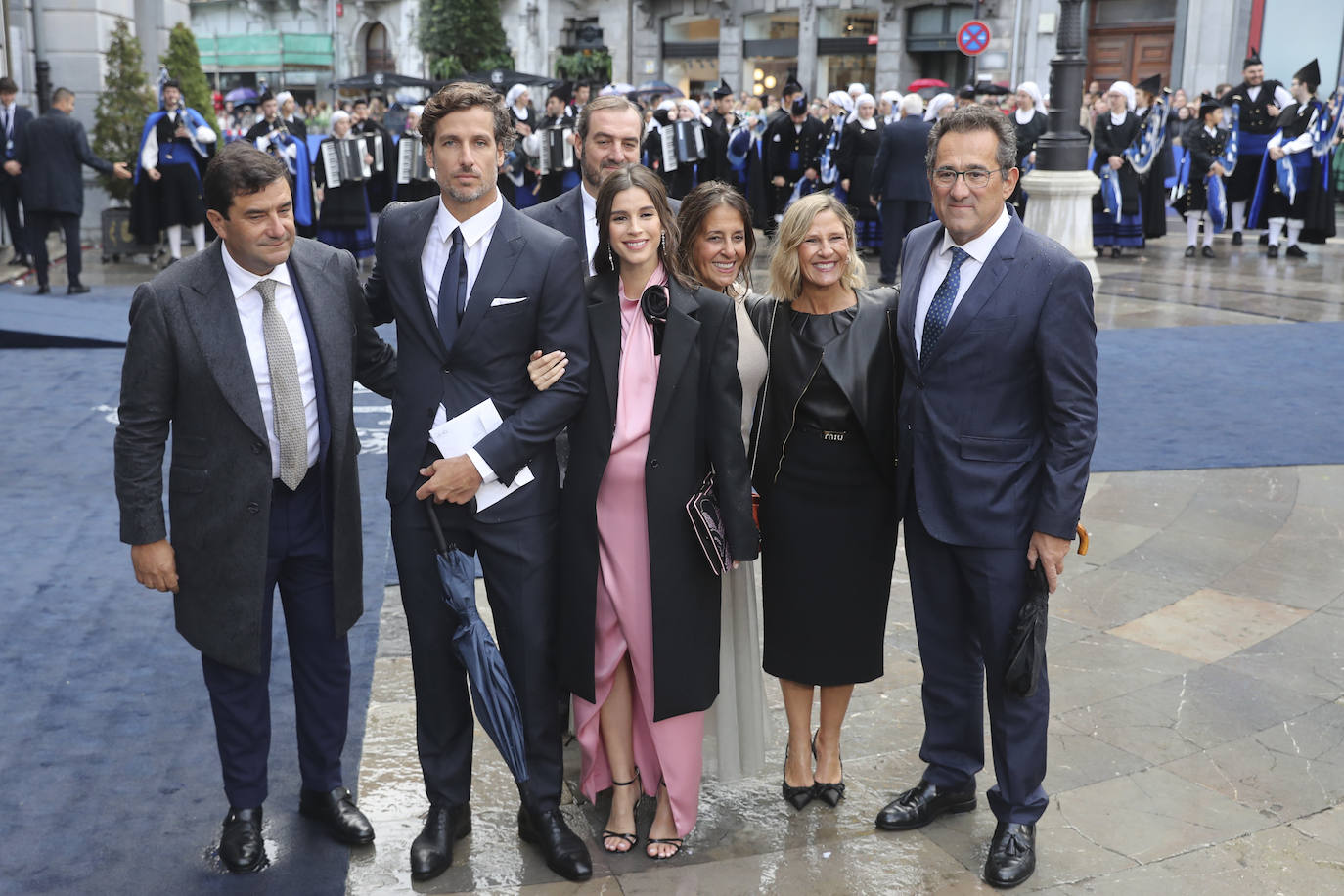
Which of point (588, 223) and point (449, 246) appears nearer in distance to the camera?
point (449, 246)

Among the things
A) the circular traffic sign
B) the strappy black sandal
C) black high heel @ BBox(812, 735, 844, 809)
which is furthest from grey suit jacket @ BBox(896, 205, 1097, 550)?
the circular traffic sign

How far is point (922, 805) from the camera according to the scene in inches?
141

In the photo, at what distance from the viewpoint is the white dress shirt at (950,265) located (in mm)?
3289

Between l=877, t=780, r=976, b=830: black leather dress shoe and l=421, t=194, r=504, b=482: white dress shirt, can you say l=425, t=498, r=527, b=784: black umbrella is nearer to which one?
l=421, t=194, r=504, b=482: white dress shirt

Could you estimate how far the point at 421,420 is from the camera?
3256 millimetres

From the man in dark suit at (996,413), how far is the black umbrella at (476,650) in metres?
Answer: 1.15

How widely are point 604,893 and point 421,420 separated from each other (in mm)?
1252

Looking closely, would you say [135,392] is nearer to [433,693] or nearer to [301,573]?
[301,573]

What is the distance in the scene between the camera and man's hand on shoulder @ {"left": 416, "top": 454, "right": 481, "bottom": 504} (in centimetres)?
316

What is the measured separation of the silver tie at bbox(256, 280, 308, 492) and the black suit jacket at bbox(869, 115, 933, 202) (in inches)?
395

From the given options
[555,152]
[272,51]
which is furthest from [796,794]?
[272,51]

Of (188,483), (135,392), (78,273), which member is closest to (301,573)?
(188,483)

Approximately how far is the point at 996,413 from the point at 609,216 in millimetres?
1077

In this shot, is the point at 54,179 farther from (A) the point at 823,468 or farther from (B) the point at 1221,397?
(A) the point at 823,468
